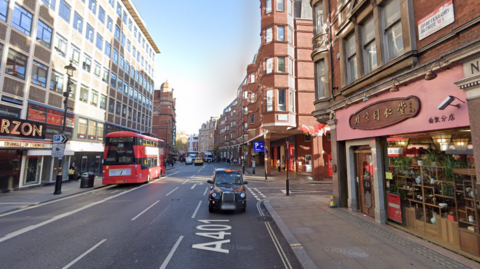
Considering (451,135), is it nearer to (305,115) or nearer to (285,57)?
(305,115)

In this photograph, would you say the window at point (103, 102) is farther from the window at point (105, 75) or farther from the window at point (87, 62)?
the window at point (87, 62)

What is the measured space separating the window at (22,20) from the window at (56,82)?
12.1 ft

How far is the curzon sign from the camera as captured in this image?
43.7 ft

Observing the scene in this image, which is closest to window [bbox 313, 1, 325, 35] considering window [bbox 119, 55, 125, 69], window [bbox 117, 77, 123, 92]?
window [bbox 117, 77, 123, 92]

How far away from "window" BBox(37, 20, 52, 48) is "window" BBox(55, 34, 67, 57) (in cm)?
77

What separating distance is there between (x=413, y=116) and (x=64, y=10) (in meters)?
27.8

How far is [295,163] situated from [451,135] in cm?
2422

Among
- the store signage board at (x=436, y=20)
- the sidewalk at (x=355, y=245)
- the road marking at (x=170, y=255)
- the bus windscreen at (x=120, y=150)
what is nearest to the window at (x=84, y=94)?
the bus windscreen at (x=120, y=150)

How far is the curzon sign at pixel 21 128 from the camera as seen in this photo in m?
13.3

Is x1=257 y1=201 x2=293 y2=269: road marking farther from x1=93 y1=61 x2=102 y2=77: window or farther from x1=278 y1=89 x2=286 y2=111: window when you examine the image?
x1=93 y1=61 x2=102 y2=77: window

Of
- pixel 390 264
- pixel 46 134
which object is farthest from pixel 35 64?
pixel 390 264

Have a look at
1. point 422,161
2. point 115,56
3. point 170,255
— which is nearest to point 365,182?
point 422,161

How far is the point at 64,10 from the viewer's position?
19.7 m

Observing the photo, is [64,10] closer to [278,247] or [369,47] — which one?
[369,47]
